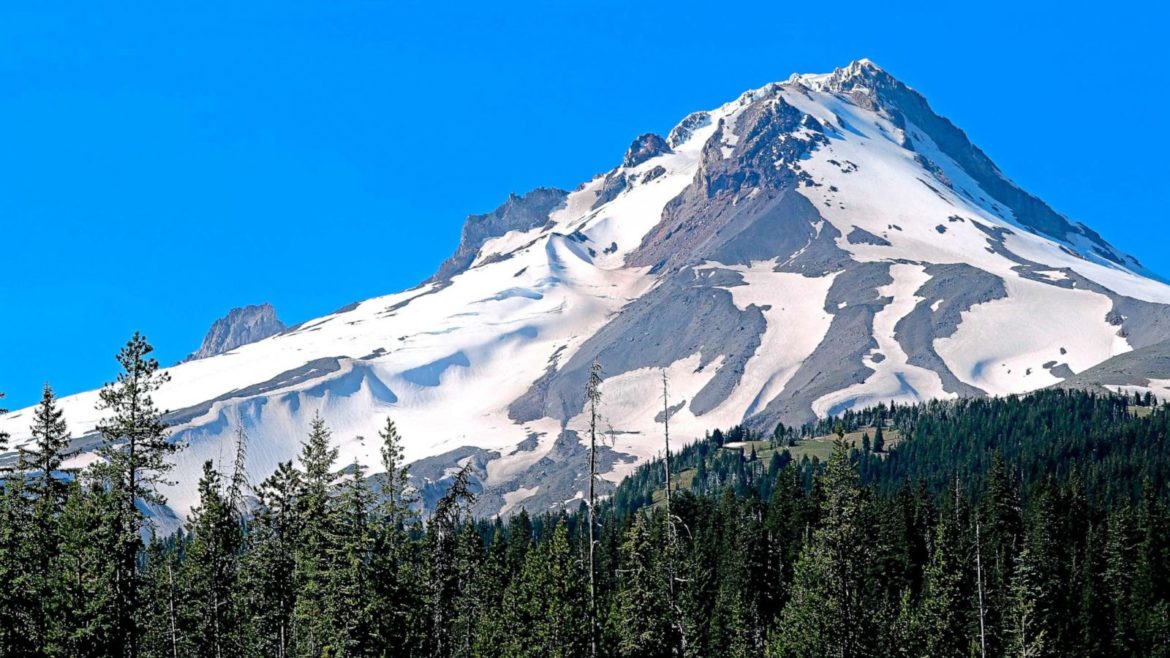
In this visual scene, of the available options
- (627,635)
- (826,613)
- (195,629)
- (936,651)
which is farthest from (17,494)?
(936,651)

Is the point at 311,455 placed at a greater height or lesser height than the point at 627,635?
greater

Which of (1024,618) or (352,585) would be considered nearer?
(352,585)

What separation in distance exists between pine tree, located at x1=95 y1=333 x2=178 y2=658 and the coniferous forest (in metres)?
0.11

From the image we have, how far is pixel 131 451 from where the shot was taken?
50.8m

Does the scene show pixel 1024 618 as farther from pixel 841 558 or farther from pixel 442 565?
pixel 442 565

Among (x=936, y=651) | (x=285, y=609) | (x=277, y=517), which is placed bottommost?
(x=936, y=651)

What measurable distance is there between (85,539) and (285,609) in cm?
1428

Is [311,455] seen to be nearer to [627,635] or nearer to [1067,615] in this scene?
[627,635]

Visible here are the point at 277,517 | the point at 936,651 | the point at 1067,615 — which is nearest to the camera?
the point at 277,517

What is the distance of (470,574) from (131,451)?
5278 centimetres

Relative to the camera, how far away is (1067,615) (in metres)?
108

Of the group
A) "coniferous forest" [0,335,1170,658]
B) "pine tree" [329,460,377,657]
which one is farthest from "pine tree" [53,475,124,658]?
"pine tree" [329,460,377,657]

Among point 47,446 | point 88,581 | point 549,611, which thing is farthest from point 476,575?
point 47,446

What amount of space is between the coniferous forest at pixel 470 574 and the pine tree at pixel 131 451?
11 centimetres
